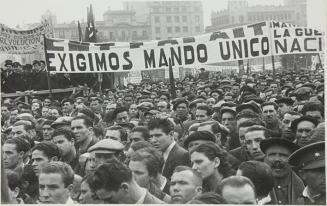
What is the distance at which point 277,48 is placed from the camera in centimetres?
693

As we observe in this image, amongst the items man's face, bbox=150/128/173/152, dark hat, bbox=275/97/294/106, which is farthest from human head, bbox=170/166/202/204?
dark hat, bbox=275/97/294/106

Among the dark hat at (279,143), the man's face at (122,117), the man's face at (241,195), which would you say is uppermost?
the dark hat at (279,143)

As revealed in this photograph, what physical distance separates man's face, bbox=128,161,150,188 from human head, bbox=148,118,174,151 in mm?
929

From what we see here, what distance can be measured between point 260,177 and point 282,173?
1.55 feet

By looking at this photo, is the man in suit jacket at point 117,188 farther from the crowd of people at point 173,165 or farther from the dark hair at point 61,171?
the dark hair at point 61,171

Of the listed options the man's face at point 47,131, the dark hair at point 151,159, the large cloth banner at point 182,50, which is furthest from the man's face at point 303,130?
the man's face at point 47,131

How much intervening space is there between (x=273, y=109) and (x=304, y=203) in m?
2.73

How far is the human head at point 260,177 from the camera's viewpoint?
9.64 ft

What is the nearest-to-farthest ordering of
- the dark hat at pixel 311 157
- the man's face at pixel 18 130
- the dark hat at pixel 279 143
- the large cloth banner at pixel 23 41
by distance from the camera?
the dark hat at pixel 311 157 → the dark hat at pixel 279 143 → the man's face at pixel 18 130 → the large cloth banner at pixel 23 41

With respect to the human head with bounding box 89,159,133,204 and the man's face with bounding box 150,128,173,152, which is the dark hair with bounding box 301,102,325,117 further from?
the human head with bounding box 89,159,133,204

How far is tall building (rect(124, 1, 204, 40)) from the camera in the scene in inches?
235

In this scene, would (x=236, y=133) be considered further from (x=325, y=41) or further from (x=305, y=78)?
(x=305, y=78)

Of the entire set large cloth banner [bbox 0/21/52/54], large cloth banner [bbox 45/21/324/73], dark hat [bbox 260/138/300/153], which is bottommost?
dark hat [bbox 260/138/300/153]

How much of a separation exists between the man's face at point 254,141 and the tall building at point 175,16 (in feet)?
4.83
